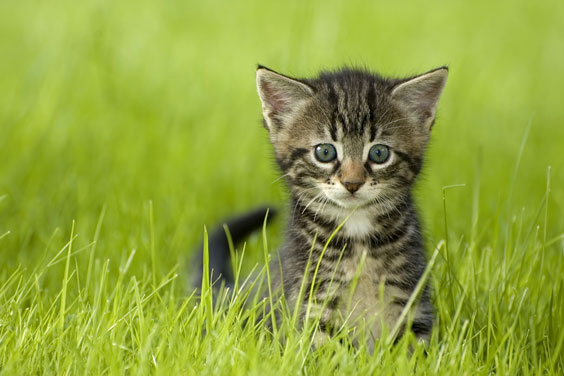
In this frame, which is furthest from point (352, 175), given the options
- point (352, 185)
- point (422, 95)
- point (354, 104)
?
point (422, 95)

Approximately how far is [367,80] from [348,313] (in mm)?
1101

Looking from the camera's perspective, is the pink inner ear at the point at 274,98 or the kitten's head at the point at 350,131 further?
the pink inner ear at the point at 274,98

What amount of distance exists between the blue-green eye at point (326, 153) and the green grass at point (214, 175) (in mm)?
492

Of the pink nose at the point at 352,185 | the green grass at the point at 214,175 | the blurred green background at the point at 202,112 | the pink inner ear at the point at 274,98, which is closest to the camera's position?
the green grass at the point at 214,175

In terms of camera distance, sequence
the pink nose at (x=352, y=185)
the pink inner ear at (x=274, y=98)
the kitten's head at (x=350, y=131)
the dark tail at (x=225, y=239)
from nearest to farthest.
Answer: the pink nose at (x=352, y=185)
the kitten's head at (x=350, y=131)
the pink inner ear at (x=274, y=98)
the dark tail at (x=225, y=239)

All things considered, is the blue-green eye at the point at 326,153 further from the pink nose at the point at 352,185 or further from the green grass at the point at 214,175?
the green grass at the point at 214,175

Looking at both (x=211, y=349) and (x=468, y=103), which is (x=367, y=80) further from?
(x=468, y=103)

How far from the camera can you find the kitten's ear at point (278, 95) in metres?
3.53

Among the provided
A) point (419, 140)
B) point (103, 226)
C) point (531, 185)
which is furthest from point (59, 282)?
point (531, 185)

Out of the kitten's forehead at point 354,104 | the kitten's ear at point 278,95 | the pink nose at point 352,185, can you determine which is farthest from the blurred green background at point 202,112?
the pink nose at point 352,185

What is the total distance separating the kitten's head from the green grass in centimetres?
29

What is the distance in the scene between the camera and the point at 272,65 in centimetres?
530

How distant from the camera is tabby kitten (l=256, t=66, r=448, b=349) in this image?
3.34m

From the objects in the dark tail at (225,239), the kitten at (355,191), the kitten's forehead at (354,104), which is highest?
the kitten's forehead at (354,104)
